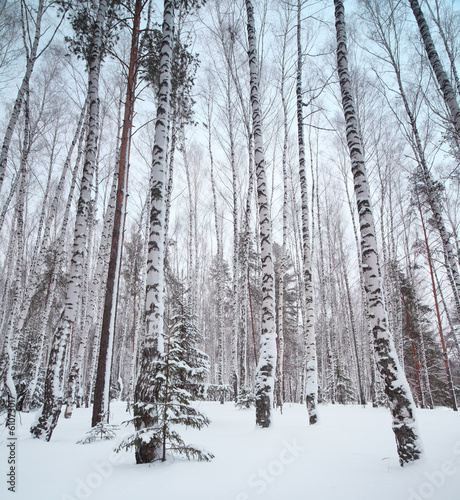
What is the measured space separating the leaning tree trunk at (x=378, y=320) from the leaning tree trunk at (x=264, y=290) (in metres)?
2.91

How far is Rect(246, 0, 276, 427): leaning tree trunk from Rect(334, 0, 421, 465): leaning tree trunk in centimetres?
291

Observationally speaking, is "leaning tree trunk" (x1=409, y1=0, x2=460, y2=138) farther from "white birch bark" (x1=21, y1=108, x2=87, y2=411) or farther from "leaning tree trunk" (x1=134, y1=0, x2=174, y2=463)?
"white birch bark" (x1=21, y1=108, x2=87, y2=411)

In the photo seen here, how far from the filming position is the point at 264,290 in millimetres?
6992

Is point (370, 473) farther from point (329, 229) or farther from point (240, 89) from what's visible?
point (329, 229)

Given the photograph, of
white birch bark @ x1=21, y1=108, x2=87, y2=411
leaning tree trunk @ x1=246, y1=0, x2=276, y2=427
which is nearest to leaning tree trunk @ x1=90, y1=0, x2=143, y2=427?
leaning tree trunk @ x1=246, y1=0, x2=276, y2=427

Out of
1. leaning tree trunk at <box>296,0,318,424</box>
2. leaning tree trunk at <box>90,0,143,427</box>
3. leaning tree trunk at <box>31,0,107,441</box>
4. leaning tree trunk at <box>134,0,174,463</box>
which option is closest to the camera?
leaning tree trunk at <box>134,0,174,463</box>

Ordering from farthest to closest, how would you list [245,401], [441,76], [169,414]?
[245,401] → [441,76] → [169,414]

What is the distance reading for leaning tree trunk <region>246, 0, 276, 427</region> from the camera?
6195 mm

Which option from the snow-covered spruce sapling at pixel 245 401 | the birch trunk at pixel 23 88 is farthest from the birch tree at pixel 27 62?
the snow-covered spruce sapling at pixel 245 401

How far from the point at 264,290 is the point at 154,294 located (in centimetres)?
350

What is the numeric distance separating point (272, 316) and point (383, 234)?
11.1m

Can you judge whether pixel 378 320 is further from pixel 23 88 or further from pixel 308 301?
pixel 23 88

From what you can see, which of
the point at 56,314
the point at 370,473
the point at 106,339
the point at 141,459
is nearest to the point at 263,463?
the point at 370,473

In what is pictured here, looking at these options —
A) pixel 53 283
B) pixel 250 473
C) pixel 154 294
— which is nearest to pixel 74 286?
pixel 154 294
